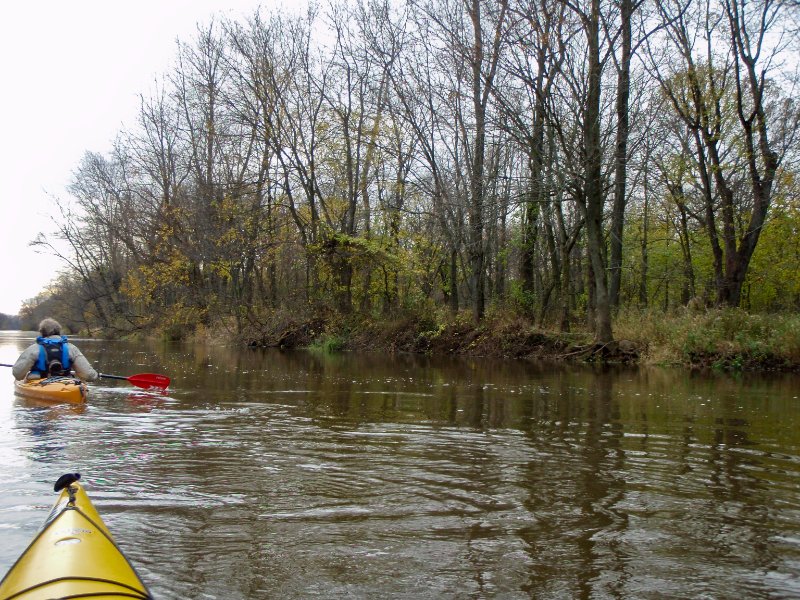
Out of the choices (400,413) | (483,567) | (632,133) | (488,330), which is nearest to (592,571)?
(483,567)

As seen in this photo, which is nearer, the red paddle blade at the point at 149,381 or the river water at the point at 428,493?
the river water at the point at 428,493

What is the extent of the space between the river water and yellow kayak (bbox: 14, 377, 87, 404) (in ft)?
0.64

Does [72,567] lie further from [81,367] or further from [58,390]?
[81,367]

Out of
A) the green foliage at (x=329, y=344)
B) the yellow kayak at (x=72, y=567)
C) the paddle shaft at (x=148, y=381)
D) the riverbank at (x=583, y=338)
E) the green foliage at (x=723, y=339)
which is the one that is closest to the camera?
the yellow kayak at (x=72, y=567)

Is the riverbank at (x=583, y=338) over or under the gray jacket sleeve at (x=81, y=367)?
over

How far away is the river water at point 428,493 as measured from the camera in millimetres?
3541

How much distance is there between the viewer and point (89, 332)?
44.6m

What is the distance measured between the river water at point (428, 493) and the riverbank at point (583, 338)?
6.39 meters

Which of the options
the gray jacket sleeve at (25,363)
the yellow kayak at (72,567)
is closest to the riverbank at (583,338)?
the gray jacket sleeve at (25,363)

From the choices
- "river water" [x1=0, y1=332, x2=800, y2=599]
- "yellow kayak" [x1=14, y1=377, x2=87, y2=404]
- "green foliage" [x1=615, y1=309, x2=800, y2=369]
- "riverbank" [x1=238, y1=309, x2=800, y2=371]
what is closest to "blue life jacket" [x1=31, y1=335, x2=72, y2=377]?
"yellow kayak" [x1=14, y1=377, x2=87, y2=404]

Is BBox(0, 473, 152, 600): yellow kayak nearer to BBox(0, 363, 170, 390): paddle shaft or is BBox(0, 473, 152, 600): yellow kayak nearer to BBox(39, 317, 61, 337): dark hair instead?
BBox(39, 317, 61, 337): dark hair

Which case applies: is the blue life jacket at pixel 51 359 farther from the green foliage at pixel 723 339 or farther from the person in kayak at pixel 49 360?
the green foliage at pixel 723 339

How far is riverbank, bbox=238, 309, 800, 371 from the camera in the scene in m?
16.4

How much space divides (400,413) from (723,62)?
55.0 feet
